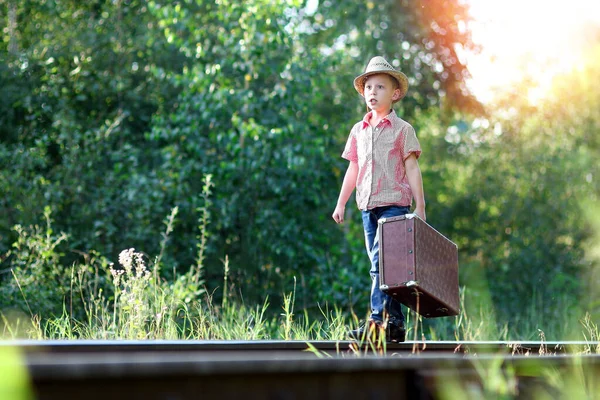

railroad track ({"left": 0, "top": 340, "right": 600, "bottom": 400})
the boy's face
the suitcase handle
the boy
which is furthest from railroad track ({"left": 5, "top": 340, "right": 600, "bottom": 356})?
the boy's face

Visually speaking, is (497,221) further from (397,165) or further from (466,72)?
(397,165)

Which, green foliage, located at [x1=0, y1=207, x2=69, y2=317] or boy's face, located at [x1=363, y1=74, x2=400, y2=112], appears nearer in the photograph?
boy's face, located at [x1=363, y1=74, x2=400, y2=112]

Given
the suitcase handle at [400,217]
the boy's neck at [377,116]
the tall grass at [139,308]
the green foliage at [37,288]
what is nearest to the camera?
the suitcase handle at [400,217]

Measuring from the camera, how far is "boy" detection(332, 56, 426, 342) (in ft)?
15.9

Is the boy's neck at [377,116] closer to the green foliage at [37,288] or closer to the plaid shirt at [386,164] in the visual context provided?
the plaid shirt at [386,164]

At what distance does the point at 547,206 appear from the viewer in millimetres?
14242

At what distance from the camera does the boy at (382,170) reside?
4.84 meters

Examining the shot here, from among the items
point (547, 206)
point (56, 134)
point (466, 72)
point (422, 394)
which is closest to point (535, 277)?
point (547, 206)

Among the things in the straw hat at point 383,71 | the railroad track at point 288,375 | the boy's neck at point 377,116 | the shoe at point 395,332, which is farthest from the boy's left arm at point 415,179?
the railroad track at point 288,375

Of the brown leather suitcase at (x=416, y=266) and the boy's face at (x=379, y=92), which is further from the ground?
the boy's face at (x=379, y=92)

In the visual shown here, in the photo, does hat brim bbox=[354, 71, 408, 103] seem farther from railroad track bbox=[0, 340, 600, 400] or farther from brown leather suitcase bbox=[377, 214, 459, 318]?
railroad track bbox=[0, 340, 600, 400]

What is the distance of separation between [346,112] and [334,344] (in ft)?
26.1

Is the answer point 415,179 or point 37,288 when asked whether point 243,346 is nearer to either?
point 415,179

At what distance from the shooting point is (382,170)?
4.95m
